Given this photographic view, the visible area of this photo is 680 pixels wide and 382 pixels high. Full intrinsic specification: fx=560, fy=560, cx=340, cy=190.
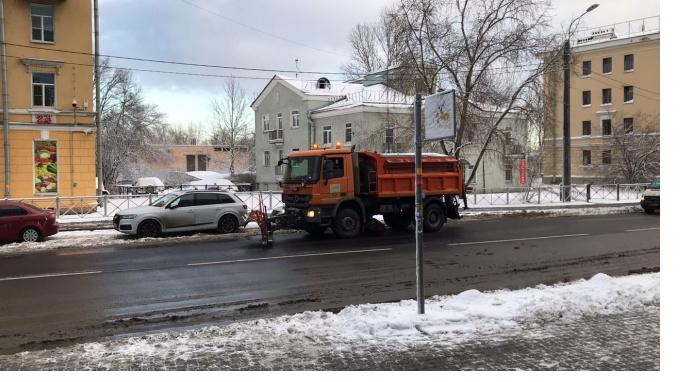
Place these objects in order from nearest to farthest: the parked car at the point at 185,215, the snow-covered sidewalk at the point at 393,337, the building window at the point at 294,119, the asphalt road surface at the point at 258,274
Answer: the snow-covered sidewalk at the point at 393,337 → the asphalt road surface at the point at 258,274 → the parked car at the point at 185,215 → the building window at the point at 294,119

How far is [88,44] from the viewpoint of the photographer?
89.8 ft

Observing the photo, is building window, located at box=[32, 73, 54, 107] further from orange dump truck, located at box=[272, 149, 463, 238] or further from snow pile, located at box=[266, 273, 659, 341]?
snow pile, located at box=[266, 273, 659, 341]

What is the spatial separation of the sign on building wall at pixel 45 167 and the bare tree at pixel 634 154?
39.3 meters

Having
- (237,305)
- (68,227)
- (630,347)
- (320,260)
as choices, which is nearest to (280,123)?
(68,227)

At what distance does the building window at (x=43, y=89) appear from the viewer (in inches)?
1043

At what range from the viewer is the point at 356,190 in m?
17.0

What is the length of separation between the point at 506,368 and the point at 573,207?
27.4 meters

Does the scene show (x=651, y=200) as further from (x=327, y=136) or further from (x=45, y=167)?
(x=45, y=167)

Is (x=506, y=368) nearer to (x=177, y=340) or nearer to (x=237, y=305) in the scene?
(x=177, y=340)

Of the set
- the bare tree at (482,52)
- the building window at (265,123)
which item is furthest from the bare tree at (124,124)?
the bare tree at (482,52)

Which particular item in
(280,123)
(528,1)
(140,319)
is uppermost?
(528,1)

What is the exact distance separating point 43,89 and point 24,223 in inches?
497

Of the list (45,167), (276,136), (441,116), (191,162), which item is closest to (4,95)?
(45,167)

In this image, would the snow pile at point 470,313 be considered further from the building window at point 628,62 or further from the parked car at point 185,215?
the building window at point 628,62
